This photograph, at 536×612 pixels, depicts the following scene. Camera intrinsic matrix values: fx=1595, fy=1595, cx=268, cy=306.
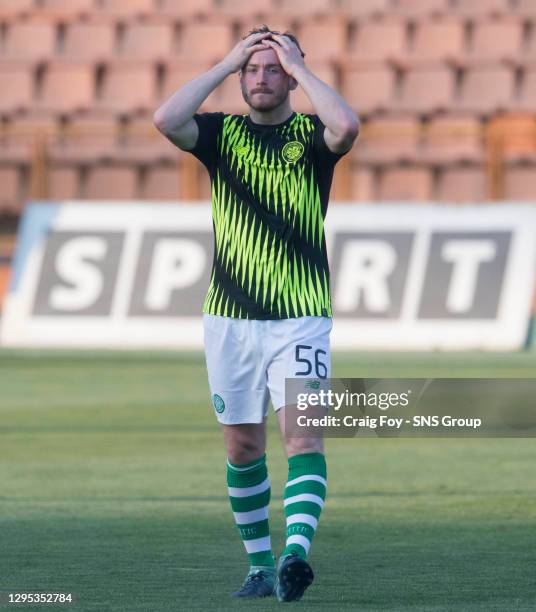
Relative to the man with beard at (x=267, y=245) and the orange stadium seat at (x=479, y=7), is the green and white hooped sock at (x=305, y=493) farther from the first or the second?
the orange stadium seat at (x=479, y=7)

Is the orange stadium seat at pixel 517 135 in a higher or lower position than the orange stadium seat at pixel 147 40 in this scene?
lower

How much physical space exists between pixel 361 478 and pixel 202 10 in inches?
588

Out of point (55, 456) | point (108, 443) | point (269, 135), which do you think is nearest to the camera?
point (269, 135)

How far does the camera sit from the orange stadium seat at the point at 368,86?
2106 cm

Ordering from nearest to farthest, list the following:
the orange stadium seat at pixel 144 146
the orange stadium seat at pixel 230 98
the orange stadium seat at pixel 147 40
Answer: the orange stadium seat at pixel 144 146, the orange stadium seat at pixel 230 98, the orange stadium seat at pixel 147 40

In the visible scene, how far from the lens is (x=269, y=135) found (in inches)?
205

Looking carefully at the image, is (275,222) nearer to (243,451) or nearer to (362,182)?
(243,451)

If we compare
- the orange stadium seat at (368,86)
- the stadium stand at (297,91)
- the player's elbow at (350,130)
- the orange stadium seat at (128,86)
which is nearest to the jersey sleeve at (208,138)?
the player's elbow at (350,130)

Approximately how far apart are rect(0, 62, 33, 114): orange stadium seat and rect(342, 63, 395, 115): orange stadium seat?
4.34 meters

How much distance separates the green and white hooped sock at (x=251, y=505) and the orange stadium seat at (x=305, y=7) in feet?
56.1

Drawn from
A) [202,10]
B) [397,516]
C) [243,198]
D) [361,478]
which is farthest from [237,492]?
[202,10]

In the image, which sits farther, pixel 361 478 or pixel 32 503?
pixel 361 478

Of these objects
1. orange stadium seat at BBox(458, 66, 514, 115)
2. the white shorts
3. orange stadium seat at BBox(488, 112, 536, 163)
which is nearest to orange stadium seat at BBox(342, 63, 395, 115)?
orange stadium seat at BBox(458, 66, 514, 115)

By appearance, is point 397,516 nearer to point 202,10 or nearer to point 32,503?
point 32,503
